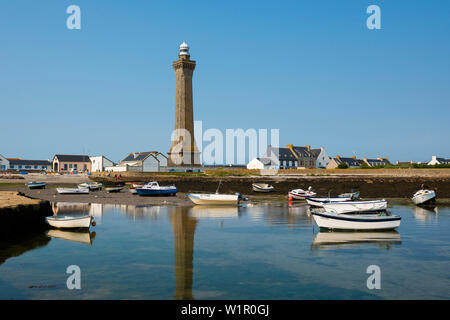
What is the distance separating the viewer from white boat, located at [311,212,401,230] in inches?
982

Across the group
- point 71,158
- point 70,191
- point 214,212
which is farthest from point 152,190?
point 71,158

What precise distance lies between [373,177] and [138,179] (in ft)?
151

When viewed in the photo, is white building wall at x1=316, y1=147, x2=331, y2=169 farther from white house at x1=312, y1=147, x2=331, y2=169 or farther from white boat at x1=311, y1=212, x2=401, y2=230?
white boat at x1=311, y1=212, x2=401, y2=230

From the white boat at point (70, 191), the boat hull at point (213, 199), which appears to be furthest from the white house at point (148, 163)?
the boat hull at point (213, 199)

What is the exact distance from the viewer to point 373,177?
74.6m

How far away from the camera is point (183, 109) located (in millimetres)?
88750

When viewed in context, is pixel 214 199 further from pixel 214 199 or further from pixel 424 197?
pixel 424 197

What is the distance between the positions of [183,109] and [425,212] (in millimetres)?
60982

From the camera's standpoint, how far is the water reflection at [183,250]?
45.5 feet

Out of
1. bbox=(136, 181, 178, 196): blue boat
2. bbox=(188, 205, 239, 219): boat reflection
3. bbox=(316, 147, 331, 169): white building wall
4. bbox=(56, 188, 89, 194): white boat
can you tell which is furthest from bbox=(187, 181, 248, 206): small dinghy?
bbox=(316, 147, 331, 169): white building wall

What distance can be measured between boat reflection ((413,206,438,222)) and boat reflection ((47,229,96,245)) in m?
24.6

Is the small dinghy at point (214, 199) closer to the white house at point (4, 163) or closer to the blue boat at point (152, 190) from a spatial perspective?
the blue boat at point (152, 190)
